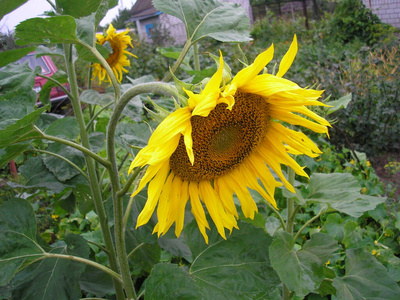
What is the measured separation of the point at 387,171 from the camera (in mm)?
2471

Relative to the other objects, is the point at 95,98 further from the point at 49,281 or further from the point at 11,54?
the point at 49,281

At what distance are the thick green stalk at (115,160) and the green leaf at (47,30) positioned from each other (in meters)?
0.17

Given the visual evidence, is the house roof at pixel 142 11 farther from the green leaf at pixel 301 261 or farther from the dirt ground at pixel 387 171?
the green leaf at pixel 301 261

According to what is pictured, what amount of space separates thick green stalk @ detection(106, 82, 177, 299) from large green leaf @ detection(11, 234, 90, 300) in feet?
0.51

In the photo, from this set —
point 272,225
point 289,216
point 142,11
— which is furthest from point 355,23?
point 142,11

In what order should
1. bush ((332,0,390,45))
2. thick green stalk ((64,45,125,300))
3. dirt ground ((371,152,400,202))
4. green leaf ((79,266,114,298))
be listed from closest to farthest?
1. thick green stalk ((64,45,125,300))
2. green leaf ((79,266,114,298))
3. dirt ground ((371,152,400,202))
4. bush ((332,0,390,45))

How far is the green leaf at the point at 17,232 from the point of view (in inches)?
31.3

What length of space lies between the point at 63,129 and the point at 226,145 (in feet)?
1.37

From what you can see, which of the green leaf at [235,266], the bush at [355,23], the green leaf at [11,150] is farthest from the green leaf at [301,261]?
the bush at [355,23]

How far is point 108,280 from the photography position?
1.10 metres

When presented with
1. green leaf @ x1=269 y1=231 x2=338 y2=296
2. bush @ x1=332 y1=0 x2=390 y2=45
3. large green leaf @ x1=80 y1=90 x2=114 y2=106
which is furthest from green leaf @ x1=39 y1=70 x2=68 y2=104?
bush @ x1=332 y1=0 x2=390 y2=45

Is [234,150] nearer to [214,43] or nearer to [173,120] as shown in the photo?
[173,120]

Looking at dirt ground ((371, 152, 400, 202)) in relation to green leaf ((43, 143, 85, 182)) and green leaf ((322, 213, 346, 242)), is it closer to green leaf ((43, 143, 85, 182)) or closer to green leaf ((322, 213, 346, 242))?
green leaf ((322, 213, 346, 242))

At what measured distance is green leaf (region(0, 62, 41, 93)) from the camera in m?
0.95
